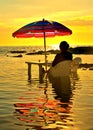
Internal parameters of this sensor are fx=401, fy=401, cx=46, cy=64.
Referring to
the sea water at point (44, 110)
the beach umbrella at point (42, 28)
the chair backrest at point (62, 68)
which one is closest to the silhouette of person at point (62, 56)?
the chair backrest at point (62, 68)

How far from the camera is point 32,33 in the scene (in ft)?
77.9

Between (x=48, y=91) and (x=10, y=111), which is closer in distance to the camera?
(x=10, y=111)

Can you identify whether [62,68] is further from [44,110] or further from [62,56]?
[44,110]

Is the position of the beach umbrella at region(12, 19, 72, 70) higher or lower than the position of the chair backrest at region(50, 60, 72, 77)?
higher

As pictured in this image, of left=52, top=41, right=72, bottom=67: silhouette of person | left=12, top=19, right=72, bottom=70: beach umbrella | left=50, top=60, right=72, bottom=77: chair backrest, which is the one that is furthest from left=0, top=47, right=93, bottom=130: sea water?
left=12, top=19, right=72, bottom=70: beach umbrella

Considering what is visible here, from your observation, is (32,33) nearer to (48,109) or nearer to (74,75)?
(74,75)

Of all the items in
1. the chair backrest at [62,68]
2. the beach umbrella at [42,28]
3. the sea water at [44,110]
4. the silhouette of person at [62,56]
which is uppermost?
the beach umbrella at [42,28]

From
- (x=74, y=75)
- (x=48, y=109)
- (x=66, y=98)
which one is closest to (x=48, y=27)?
(x=74, y=75)

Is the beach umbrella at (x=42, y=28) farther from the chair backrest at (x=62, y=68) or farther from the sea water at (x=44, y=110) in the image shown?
the sea water at (x=44, y=110)

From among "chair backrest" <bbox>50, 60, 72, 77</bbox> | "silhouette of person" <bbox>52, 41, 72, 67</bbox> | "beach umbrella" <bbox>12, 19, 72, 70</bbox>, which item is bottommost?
"chair backrest" <bbox>50, 60, 72, 77</bbox>

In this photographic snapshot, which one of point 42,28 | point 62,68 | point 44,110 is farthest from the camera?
point 42,28

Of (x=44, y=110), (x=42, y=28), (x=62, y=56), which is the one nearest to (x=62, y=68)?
(x=62, y=56)

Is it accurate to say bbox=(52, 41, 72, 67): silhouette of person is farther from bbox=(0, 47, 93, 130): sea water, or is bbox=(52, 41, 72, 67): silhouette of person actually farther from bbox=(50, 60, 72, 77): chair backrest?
bbox=(0, 47, 93, 130): sea water

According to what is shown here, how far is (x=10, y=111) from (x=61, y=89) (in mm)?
6059
